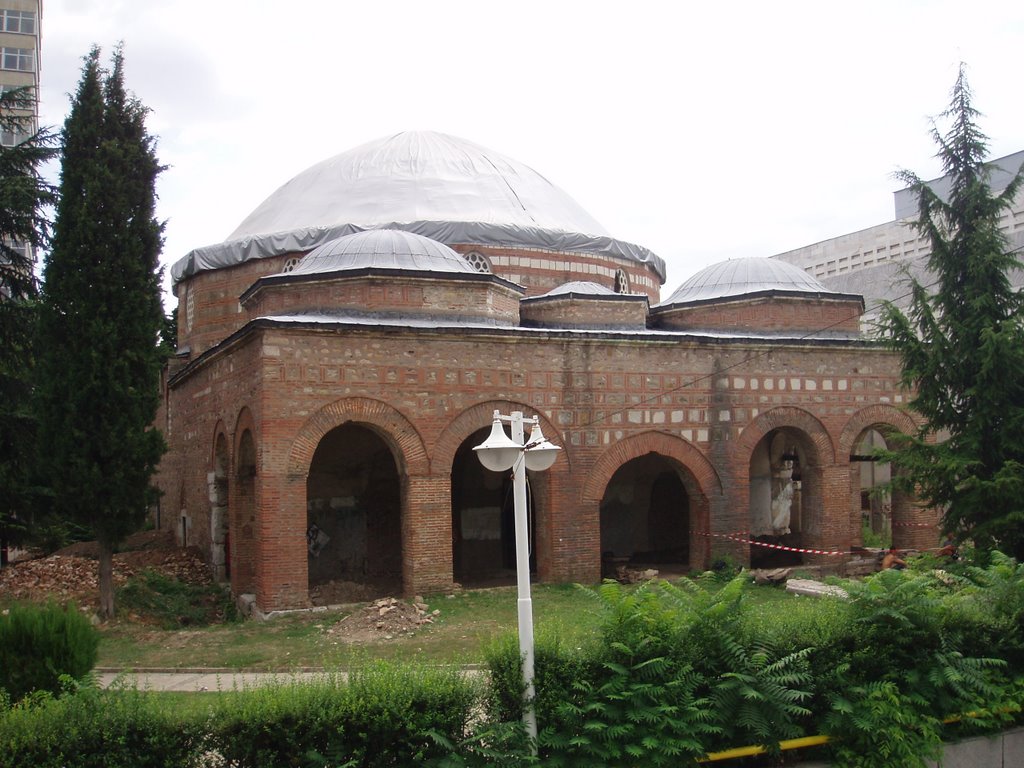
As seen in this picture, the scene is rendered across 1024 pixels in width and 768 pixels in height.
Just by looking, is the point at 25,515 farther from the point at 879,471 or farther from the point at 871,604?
the point at 879,471

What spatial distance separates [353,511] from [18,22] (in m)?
39.2

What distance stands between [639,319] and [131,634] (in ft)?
34.6

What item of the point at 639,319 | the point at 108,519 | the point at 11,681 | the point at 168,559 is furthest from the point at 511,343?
the point at 11,681

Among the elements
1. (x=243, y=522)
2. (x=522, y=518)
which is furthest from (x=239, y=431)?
(x=522, y=518)

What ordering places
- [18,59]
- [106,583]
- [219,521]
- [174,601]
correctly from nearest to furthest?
1. [106,583]
2. [174,601]
3. [219,521]
4. [18,59]

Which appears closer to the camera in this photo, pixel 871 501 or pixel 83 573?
pixel 83 573

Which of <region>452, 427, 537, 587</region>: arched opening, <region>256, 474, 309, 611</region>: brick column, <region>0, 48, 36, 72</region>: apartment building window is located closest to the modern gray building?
<region>452, 427, 537, 587</region>: arched opening

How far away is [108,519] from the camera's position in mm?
13773

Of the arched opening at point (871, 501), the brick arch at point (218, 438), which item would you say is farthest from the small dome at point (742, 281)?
the brick arch at point (218, 438)

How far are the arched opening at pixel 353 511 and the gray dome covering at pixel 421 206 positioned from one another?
5.62 metres

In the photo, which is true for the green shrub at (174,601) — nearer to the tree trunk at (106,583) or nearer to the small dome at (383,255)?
the tree trunk at (106,583)

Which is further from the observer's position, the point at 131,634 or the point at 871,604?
the point at 131,634

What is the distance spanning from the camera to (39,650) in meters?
7.73

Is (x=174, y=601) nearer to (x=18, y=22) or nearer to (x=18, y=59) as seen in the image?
(x=18, y=59)
